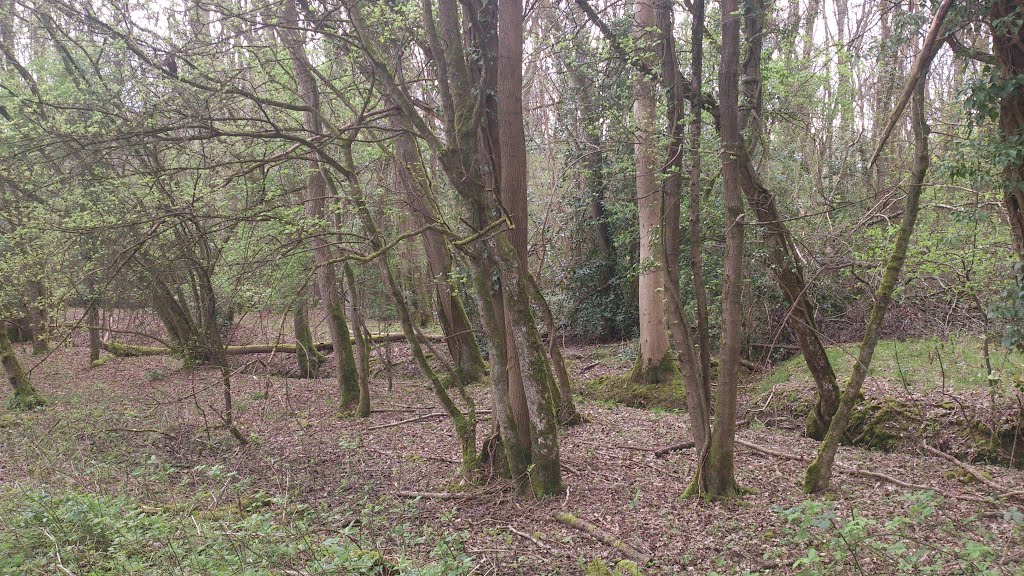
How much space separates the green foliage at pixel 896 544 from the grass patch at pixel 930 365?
2.49 meters

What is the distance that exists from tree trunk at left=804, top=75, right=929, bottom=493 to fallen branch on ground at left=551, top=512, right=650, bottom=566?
1797 millimetres

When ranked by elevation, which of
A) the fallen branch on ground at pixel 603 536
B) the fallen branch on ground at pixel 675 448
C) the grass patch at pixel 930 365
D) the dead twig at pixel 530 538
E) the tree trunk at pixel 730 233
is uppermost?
the tree trunk at pixel 730 233

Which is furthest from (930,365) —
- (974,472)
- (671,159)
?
(671,159)

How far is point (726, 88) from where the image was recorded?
16.1ft

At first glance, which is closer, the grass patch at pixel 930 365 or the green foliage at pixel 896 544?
the green foliage at pixel 896 544

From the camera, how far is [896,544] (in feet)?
10.7

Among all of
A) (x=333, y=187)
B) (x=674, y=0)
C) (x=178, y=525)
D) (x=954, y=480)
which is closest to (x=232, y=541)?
(x=178, y=525)

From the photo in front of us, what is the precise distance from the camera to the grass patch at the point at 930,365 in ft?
24.3

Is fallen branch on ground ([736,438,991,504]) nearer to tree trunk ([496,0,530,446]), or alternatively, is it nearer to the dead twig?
tree trunk ([496,0,530,446])

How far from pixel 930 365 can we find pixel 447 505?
22.1ft

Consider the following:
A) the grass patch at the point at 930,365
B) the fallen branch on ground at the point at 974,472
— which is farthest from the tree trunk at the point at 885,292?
the grass patch at the point at 930,365

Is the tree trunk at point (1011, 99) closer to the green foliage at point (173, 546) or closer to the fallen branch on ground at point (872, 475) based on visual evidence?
the fallen branch on ground at point (872, 475)

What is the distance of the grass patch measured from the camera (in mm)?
7414

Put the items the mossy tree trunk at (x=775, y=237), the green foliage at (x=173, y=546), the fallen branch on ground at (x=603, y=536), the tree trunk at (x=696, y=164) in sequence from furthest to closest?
the mossy tree trunk at (x=775, y=237), the tree trunk at (x=696, y=164), the fallen branch on ground at (x=603, y=536), the green foliage at (x=173, y=546)
